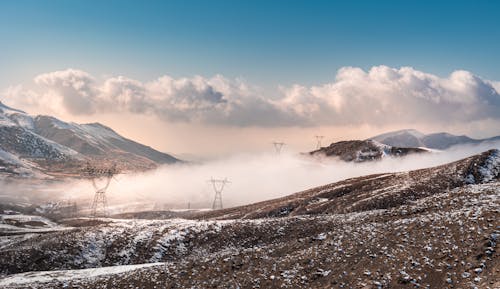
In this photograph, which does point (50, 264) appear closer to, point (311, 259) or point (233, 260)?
point (233, 260)

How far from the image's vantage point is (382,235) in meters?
32.0

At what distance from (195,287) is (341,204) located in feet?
201

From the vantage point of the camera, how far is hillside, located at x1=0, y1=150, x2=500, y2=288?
82.6ft

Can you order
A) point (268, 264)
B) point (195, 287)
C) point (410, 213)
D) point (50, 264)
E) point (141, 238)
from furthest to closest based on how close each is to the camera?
point (141, 238) < point (50, 264) < point (410, 213) < point (268, 264) < point (195, 287)

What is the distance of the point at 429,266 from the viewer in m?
25.0

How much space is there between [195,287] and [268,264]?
22.2ft

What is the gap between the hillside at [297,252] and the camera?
25188 mm

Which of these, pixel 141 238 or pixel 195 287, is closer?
pixel 195 287

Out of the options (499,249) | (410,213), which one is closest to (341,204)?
(410,213)

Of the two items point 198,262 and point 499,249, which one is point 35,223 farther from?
point 499,249

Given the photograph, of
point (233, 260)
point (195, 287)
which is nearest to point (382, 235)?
point (233, 260)

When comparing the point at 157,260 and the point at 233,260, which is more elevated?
the point at 233,260

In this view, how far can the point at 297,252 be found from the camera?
32969 mm

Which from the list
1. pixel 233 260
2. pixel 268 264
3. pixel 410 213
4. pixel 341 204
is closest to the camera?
pixel 268 264
